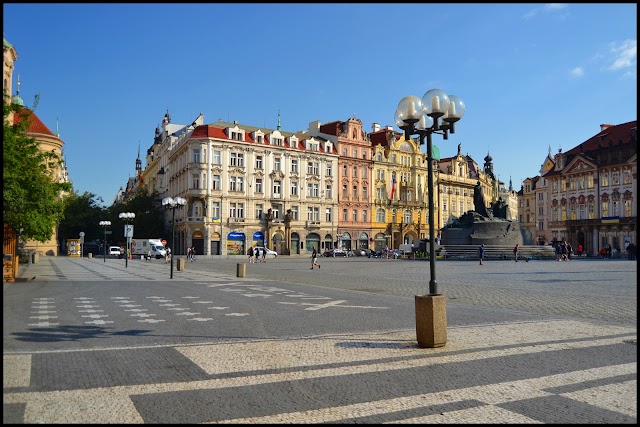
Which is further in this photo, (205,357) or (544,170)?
(544,170)

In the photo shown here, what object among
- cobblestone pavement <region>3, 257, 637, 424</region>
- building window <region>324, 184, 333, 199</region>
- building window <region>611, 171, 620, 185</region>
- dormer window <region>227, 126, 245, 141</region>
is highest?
dormer window <region>227, 126, 245, 141</region>

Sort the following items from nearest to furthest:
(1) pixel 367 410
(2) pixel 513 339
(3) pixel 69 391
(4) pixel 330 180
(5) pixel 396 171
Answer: (1) pixel 367 410
(3) pixel 69 391
(2) pixel 513 339
(4) pixel 330 180
(5) pixel 396 171

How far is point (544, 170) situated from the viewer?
95125mm

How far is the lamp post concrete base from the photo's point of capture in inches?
364

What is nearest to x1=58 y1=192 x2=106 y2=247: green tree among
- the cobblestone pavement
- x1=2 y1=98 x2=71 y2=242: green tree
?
x1=2 y1=98 x2=71 y2=242: green tree

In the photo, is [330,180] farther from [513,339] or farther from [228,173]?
[513,339]

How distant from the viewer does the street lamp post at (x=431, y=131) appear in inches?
366

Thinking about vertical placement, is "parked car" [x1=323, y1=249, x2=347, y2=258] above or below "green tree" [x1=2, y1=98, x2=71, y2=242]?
below

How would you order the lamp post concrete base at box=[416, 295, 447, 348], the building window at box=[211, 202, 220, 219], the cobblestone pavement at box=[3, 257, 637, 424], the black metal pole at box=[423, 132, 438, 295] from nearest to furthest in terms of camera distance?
1. the cobblestone pavement at box=[3, 257, 637, 424]
2. the lamp post concrete base at box=[416, 295, 447, 348]
3. the black metal pole at box=[423, 132, 438, 295]
4. the building window at box=[211, 202, 220, 219]

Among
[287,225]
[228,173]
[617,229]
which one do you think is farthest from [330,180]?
[617,229]

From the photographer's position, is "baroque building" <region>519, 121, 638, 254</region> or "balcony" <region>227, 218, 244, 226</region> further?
"baroque building" <region>519, 121, 638, 254</region>

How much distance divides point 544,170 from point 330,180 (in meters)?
39.0

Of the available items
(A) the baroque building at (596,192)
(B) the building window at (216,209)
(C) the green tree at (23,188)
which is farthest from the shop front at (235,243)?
(C) the green tree at (23,188)

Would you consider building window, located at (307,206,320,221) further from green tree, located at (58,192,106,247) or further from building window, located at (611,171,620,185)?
building window, located at (611,171,620,185)
